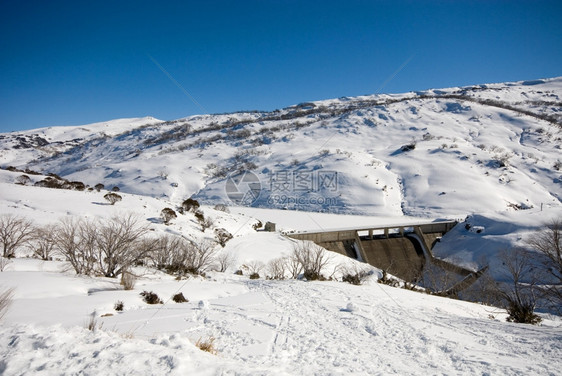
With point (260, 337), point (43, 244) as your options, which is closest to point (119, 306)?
point (260, 337)

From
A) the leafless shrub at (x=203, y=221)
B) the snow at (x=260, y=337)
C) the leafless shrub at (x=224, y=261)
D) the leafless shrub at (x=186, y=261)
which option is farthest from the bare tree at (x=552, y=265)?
the leafless shrub at (x=203, y=221)

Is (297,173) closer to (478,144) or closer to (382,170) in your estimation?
(382,170)

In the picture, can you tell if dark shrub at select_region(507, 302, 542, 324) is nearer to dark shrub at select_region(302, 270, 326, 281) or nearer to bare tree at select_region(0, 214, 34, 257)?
dark shrub at select_region(302, 270, 326, 281)

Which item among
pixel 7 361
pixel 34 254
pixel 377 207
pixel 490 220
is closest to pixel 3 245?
pixel 34 254

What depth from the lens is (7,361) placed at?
3.52 m

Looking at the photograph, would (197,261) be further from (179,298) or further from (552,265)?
(552,265)

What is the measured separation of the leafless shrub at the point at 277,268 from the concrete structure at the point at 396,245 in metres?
8.69

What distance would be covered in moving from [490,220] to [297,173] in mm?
34963

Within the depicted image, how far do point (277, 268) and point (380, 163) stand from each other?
158ft

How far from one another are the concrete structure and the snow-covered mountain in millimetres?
7074

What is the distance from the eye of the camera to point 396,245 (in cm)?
3431

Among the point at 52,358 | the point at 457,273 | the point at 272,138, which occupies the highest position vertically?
the point at 272,138

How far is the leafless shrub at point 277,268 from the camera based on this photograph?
1921 centimetres

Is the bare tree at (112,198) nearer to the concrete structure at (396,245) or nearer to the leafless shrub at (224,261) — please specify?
the leafless shrub at (224,261)
